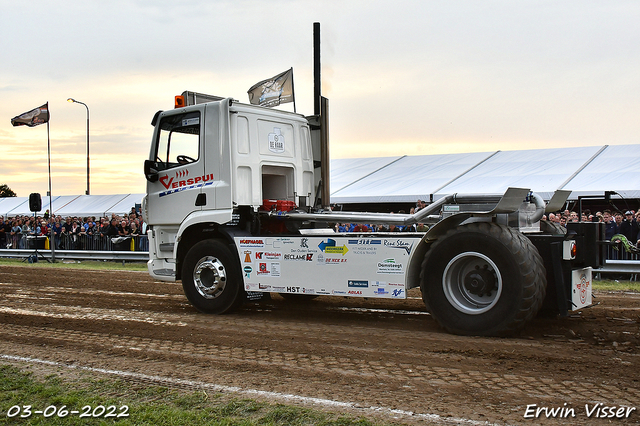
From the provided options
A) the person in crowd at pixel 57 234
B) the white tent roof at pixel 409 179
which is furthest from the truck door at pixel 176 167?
the person in crowd at pixel 57 234

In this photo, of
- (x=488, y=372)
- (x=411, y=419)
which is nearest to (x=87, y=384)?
(x=411, y=419)

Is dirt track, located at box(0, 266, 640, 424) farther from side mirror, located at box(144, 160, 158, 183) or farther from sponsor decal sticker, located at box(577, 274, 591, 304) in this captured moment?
side mirror, located at box(144, 160, 158, 183)

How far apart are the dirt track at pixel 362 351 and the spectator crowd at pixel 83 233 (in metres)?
10.4

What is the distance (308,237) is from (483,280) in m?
2.42

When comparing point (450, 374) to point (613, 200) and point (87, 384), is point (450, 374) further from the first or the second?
point (613, 200)

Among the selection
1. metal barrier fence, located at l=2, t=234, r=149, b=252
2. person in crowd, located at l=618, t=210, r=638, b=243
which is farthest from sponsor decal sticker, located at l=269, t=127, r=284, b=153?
metal barrier fence, located at l=2, t=234, r=149, b=252

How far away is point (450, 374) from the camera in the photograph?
17.9 feet

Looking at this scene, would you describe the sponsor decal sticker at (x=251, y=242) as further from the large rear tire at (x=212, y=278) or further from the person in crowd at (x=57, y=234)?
the person in crowd at (x=57, y=234)

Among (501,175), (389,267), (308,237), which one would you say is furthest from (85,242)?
(389,267)

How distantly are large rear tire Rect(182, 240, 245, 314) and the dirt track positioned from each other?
0.24 m

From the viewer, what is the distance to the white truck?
692 centimetres

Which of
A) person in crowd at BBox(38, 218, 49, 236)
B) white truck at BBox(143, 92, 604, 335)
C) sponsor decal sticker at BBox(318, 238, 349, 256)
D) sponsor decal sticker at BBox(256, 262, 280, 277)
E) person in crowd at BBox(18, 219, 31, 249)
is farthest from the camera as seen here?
person in crowd at BBox(38, 218, 49, 236)

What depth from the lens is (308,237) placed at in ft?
27.1

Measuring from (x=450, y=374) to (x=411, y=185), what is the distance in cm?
1732
